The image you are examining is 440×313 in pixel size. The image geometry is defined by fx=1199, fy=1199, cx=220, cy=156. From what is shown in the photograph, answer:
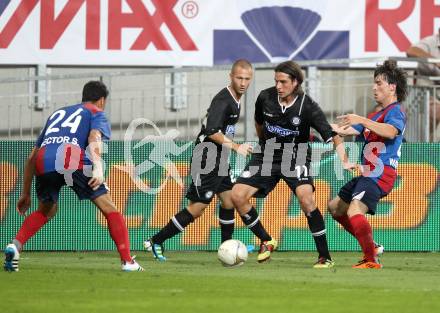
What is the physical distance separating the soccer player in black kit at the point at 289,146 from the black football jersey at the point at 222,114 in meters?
0.40

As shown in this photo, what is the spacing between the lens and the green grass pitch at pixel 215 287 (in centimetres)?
892

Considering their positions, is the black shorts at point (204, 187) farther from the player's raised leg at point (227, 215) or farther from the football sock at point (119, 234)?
the football sock at point (119, 234)

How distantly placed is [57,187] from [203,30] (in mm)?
7003

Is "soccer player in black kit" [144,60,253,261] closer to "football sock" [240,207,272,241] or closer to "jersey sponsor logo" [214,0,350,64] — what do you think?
"football sock" [240,207,272,241]

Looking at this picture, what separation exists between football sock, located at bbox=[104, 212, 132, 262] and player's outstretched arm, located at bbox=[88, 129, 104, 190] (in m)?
0.36

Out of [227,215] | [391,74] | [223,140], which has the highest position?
[391,74]

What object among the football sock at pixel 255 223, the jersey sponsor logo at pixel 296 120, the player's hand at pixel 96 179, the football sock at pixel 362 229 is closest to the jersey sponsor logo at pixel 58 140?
the player's hand at pixel 96 179

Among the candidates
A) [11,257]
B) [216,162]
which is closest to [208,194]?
[216,162]

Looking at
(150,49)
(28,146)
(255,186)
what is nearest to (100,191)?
(255,186)

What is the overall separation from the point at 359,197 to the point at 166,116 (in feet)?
18.0

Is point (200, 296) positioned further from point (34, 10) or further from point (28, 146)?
point (34, 10)

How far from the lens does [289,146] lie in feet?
42.7

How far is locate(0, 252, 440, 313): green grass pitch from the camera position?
8.92 metres

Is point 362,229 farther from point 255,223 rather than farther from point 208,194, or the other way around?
point 208,194
